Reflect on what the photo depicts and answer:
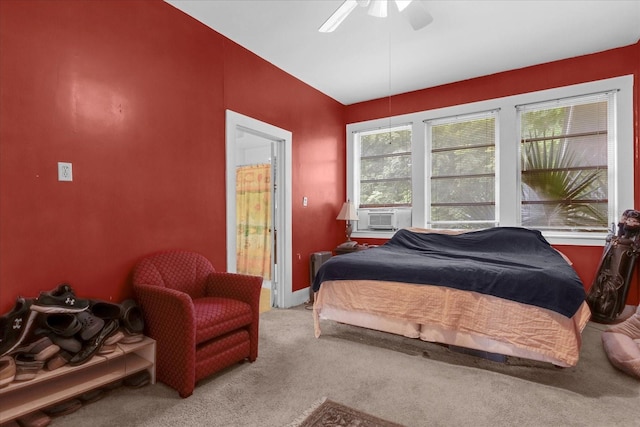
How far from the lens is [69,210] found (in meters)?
2.16

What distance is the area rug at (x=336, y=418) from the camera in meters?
1.77

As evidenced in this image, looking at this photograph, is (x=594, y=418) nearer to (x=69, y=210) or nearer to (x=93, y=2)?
(x=69, y=210)

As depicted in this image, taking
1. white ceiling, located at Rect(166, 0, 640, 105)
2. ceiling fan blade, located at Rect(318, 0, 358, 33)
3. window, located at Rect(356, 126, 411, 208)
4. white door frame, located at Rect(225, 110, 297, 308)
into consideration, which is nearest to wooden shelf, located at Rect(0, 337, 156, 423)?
white door frame, located at Rect(225, 110, 297, 308)

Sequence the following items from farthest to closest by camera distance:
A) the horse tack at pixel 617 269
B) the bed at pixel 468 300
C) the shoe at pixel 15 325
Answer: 1. the horse tack at pixel 617 269
2. the bed at pixel 468 300
3. the shoe at pixel 15 325

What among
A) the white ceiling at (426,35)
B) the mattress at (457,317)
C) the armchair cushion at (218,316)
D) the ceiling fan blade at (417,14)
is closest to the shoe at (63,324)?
the armchair cushion at (218,316)

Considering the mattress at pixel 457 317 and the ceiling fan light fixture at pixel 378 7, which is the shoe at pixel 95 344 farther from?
the ceiling fan light fixture at pixel 378 7

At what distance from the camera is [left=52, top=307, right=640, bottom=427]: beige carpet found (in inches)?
72.1

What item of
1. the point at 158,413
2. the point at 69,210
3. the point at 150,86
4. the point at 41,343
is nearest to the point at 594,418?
the point at 158,413

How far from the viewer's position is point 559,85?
3.86 m

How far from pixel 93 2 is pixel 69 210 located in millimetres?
1503

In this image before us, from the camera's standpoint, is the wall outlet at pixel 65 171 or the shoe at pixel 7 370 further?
the wall outlet at pixel 65 171

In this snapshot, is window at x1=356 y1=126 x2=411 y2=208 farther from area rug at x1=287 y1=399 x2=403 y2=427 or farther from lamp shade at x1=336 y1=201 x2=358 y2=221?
area rug at x1=287 y1=399 x2=403 y2=427

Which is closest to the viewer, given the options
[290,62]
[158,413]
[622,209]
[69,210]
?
[158,413]

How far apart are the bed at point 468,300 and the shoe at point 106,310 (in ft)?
5.43
